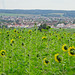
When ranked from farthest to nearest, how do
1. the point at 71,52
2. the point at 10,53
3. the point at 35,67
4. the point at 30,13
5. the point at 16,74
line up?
the point at 30,13 → the point at 10,53 → the point at 35,67 → the point at 16,74 → the point at 71,52

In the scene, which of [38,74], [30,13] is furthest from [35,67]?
[30,13]

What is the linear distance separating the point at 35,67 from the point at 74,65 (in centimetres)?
98

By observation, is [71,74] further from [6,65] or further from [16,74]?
[6,65]

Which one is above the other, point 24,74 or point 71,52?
point 71,52

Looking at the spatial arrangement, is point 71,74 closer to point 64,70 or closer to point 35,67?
point 64,70

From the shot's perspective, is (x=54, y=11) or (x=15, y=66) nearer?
(x=15, y=66)

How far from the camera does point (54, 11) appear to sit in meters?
112

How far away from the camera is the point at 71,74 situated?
11.9 feet

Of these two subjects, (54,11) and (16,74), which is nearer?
(16,74)

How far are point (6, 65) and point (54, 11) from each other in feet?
361

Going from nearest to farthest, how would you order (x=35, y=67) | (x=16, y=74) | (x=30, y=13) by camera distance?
(x=16, y=74), (x=35, y=67), (x=30, y=13)

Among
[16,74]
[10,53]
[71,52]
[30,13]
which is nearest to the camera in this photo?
[71,52]

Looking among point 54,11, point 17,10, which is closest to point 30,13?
point 17,10

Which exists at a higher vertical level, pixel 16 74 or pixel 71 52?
pixel 71 52
